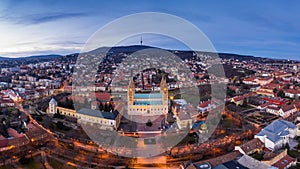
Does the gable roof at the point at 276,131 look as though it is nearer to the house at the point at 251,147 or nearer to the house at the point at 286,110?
the house at the point at 251,147

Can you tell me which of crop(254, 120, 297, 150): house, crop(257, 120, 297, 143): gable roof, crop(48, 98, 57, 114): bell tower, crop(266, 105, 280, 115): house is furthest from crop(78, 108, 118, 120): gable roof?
crop(266, 105, 280, 115): house

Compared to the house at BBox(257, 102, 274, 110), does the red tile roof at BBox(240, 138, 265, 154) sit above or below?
below

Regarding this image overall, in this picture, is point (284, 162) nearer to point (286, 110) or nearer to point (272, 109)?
point (286, 110)

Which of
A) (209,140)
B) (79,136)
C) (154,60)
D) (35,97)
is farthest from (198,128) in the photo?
(154,60)

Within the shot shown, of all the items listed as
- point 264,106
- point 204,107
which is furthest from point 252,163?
point 264,106

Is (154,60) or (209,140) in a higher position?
(154,60)

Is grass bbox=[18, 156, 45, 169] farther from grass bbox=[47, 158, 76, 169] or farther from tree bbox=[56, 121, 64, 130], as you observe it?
tree bbox=[56, 121, 64, 130]

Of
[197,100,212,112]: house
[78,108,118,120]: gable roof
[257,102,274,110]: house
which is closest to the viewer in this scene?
[78,108,118,120]: gable roof

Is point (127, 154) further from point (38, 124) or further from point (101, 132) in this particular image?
point (38, 124)
